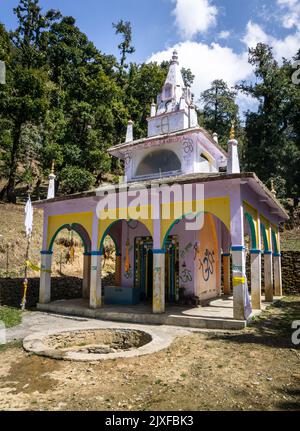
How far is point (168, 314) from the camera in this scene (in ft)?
33.9

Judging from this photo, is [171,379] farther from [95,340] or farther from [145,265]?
[145,265]

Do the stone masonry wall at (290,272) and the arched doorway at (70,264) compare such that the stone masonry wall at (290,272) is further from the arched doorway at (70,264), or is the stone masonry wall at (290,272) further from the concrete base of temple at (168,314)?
the arched doorway at (70,264)

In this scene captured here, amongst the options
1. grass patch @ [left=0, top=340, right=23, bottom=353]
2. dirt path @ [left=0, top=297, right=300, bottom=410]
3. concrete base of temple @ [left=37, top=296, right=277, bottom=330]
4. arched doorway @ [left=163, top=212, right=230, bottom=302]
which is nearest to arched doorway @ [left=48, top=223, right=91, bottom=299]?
concrete base of temple @ [left=37, top=296, right=277, bottom=330]

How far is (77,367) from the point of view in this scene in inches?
245

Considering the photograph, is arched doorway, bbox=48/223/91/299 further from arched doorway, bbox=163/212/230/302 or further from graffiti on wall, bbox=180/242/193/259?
graffiti on wall, bbox=180/242/193/259

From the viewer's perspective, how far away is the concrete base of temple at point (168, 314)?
30.6 feet

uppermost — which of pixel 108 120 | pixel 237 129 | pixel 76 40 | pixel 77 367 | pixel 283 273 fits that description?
pixel 76 40

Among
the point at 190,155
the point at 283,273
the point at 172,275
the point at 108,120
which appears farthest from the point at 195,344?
the point at 108,120

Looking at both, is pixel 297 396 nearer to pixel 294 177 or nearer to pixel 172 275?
pixel 172 275

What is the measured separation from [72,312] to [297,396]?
28.6ft

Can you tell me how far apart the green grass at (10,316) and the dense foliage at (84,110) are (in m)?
16.0

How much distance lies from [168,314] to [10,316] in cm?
509

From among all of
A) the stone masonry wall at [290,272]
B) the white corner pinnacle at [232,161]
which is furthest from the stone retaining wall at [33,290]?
the stone masonry wall at [290,272]

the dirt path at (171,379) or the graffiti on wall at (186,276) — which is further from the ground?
the graffiti on wall at (186,276)
